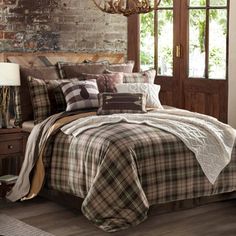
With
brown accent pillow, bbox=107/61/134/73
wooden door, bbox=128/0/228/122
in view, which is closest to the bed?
brown accent pillow, bbox=107/61/134/73

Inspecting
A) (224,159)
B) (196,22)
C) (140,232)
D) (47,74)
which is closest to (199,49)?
(196,22)

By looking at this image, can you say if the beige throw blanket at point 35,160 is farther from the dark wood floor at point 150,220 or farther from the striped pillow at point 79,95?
the striped pillow at point 79,95

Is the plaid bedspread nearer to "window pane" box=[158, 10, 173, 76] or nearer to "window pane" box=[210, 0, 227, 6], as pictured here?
"window pane" box=[210, 0, 227, 6]

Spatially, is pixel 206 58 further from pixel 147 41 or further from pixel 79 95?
pixel 79 95

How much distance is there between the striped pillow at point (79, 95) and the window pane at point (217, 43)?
6.31 ft

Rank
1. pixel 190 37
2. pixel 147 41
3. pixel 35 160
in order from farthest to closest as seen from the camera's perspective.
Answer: pixel 147 41 → pixel 190 37 → pixel 35 160

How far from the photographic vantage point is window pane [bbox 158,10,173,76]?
8.02 meters

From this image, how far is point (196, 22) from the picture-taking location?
773 cm

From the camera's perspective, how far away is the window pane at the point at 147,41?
8227 mm

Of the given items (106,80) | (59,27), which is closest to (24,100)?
(106,80)

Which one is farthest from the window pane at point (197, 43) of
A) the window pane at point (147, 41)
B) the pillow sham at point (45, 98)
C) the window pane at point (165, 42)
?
the pillow sham at point (45, 98)

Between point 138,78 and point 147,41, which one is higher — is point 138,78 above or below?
below

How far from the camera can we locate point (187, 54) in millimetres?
7875

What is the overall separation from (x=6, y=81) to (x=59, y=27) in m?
1.49
